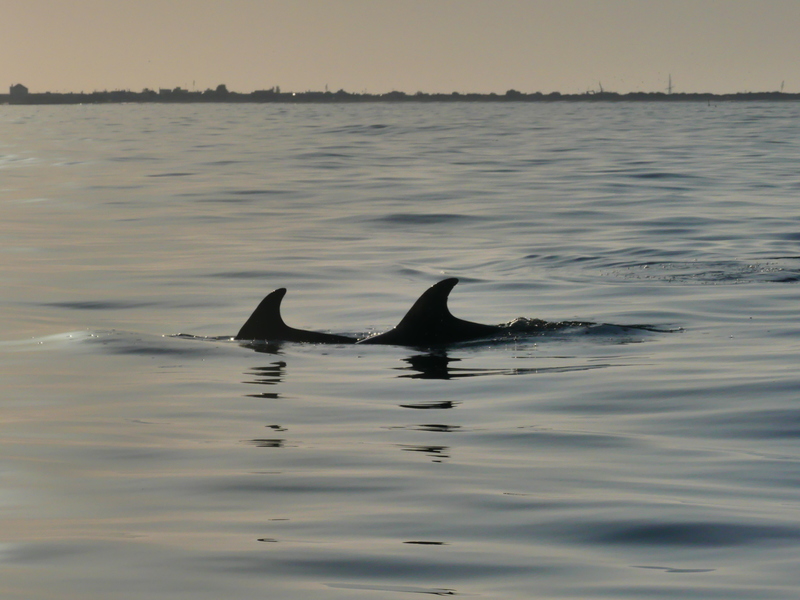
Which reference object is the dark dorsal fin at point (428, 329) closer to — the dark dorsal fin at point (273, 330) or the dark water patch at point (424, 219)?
the dark dorsal fin at point (273, 330)

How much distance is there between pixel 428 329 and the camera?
12.4m

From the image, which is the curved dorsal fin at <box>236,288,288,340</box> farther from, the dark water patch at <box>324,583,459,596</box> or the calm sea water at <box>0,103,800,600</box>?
the dark water patch at <box>324,583,459,596</box>

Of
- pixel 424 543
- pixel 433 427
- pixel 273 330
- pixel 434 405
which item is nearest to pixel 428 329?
pixel 273 330

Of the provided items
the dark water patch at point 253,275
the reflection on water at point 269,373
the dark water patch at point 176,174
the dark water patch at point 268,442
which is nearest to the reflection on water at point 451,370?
the reflection on water at point 269,373

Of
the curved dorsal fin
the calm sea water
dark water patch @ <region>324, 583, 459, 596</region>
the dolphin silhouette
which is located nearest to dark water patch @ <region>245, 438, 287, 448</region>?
the calm sea water

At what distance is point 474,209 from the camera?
94.7 ft

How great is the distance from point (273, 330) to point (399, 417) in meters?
4.02

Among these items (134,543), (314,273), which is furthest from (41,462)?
(314,273)

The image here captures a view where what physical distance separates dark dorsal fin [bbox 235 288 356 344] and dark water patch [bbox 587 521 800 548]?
689cm

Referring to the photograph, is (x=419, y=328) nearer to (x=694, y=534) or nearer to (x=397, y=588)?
(x=694, y=534)

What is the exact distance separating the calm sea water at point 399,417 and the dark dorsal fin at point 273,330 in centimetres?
26

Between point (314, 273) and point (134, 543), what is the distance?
13141mm

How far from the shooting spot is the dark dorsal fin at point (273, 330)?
500 inches

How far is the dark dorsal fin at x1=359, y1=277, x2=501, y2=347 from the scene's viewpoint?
40.3 feet
